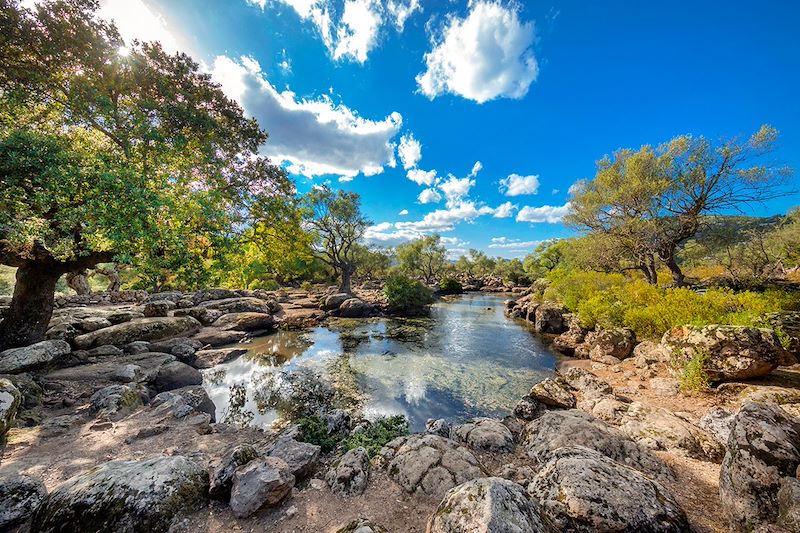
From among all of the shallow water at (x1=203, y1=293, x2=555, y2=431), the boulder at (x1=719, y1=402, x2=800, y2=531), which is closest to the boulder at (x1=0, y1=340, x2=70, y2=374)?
the shallow water at (x1=203, y1=293, x2=555, y2=431)

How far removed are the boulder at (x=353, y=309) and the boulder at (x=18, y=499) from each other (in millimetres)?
23097

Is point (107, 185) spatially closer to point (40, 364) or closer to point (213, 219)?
point (213, 219)

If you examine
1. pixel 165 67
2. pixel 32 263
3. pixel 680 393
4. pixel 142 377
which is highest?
pixel 165 67

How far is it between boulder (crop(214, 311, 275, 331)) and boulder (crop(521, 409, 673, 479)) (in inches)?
702

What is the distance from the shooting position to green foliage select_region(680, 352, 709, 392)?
7.49 meters

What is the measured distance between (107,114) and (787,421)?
49.1 feet

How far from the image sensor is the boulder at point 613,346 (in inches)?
472

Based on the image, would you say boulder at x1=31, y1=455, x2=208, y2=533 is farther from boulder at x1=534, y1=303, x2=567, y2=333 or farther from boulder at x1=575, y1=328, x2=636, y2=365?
boulder at x1=534, y1=303, x2=567, y2=333

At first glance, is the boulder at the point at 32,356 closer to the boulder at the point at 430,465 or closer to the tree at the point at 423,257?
the boulder at the point at 430,465

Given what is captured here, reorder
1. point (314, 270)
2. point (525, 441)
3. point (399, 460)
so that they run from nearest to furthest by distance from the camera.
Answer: point (399, 460) < point (525, 441) < point (314, 270)

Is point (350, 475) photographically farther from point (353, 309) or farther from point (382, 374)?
point (353, 309)

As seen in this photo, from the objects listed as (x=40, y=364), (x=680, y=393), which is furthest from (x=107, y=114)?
(x=680, y=393)

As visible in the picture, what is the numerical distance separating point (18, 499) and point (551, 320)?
23072mm

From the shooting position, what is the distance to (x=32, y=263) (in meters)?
8.82
